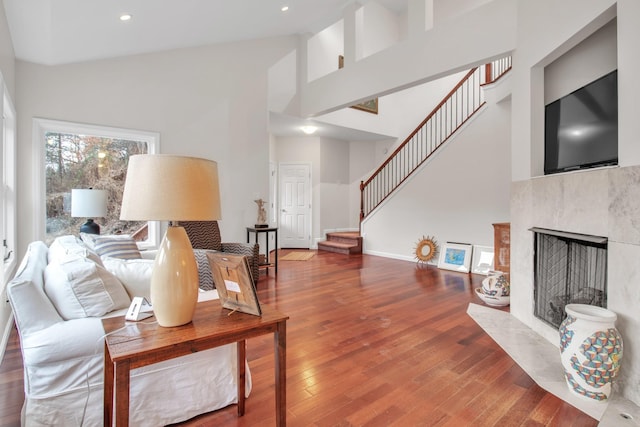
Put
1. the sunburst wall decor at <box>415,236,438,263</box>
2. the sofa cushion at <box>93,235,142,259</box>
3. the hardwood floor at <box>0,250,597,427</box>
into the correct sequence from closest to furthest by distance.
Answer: the hardwood floor at <box>0,250,597,427</box>
the sofa cushion at <box>93,235,142,259</box>
the sunburst wall decor at <box>415,236,438,263</box>

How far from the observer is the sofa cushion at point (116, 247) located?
304cm

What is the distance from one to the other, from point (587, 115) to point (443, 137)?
4.50 metres

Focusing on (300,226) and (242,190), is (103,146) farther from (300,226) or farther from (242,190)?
(300,226)

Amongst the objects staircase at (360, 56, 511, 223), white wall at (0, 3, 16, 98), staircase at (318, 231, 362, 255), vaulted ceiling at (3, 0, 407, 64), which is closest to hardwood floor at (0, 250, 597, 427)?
white wall at (0, 3, 16, 98)

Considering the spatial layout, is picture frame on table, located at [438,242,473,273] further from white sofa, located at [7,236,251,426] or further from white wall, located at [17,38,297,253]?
white sofa, located at [7,236,251,426]

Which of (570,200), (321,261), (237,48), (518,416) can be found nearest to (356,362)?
(518,416)

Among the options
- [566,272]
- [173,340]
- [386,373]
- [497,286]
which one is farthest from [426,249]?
[173,340]

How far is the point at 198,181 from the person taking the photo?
1306mm

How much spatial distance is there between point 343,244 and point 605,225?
558 centimetres

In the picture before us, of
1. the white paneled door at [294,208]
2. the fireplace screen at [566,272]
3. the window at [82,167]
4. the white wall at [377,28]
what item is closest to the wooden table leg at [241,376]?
the fireplace screen at [566,272]

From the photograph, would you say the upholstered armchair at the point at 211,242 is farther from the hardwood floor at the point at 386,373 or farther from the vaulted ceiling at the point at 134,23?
the vaulted ceiling at the point at 134,23

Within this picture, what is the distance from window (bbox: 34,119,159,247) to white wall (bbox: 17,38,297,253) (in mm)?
113

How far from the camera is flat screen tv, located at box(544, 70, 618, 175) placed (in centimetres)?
223

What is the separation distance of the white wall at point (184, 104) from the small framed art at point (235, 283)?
132 inches
